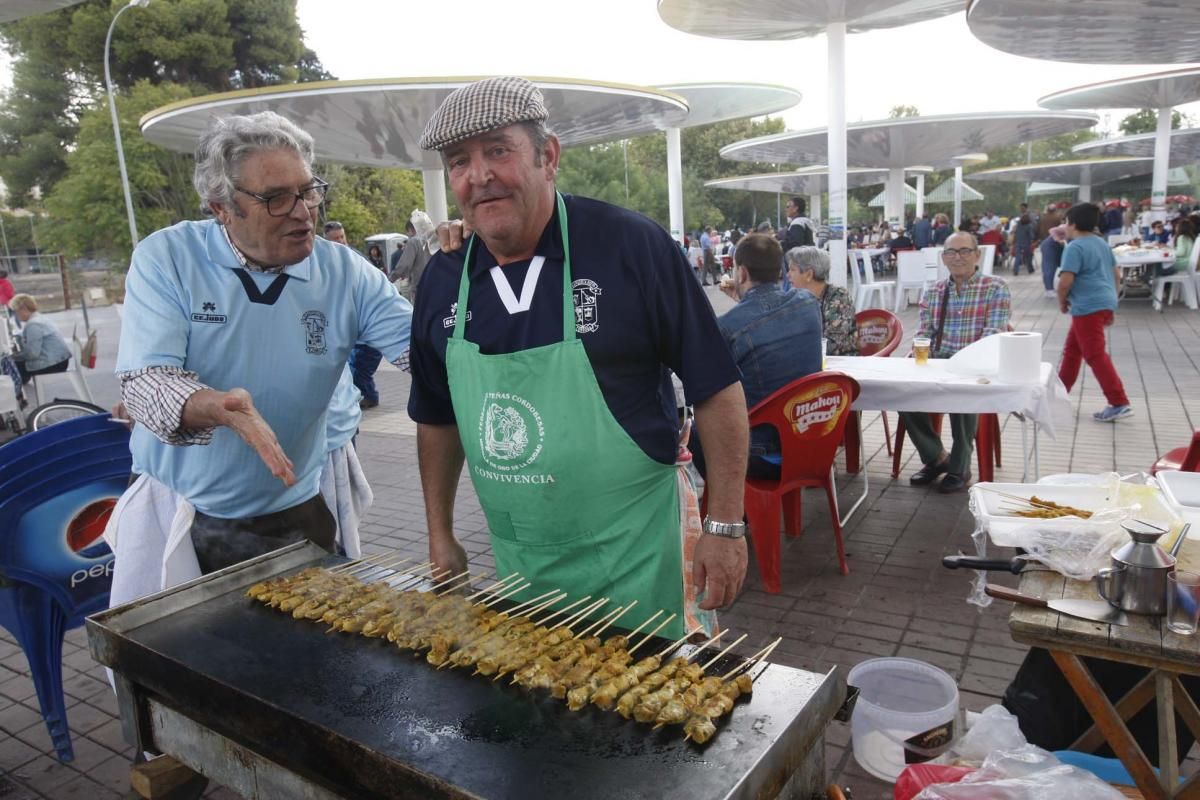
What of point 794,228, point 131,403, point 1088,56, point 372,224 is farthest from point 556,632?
point 372,224

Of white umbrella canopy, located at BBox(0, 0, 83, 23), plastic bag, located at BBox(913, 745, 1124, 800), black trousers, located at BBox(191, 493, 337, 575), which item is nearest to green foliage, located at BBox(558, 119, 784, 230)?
white umbrella canopy, located at BBox(0, 0, 83, 23)

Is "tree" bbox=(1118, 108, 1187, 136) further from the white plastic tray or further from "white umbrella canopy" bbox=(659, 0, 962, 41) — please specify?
the white plastic tray

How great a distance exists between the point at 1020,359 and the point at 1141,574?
3.08 metres

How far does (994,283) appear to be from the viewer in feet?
19.1

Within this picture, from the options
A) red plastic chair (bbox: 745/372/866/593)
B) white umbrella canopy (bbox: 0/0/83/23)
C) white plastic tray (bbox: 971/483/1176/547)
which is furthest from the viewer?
white umbrella canopy (bbox: 0/0/83/23)

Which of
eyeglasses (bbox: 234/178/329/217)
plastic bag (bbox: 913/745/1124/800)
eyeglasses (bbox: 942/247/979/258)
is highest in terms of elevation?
eyeglasses (bbox: 234/178/329/217)

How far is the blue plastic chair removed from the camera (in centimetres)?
290

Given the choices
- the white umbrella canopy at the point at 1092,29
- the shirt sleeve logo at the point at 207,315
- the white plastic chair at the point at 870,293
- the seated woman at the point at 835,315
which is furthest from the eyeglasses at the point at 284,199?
the white plastic chair at the point at 870,293

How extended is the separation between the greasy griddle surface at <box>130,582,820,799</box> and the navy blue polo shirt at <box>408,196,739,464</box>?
26.0 inches

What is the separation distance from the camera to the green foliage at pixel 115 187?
26609 millimetres

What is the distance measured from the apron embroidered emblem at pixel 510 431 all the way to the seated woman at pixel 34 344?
940 cm

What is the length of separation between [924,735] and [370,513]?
4412 mm

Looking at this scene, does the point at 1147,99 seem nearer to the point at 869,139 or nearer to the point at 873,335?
the point at 869,139

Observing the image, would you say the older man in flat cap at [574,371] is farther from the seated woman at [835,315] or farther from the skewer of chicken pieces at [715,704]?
the seated woman at [835,315]
